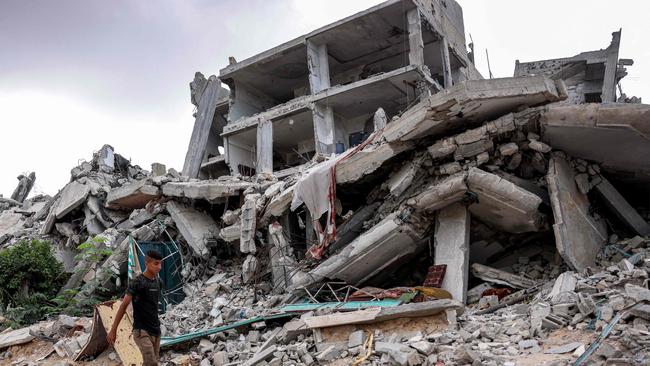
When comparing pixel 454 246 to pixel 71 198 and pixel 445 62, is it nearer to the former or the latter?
pixel 71 198

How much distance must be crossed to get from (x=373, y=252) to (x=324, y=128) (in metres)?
11.0

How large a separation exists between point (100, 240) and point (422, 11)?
12456 mm

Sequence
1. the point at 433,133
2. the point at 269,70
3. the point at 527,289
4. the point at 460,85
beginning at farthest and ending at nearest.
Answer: the point at 269,70 < the point at 433,133 < the point at 460,85 < the point at 527,289

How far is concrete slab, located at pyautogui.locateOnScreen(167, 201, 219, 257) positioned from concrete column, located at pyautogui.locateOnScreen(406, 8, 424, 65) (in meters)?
8.90

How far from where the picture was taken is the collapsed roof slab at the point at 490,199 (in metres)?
6.80

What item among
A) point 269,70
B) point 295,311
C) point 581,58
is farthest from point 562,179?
point 269,70

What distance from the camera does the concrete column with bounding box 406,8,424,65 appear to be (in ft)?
52.9

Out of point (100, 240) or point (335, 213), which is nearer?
point (335, 213)

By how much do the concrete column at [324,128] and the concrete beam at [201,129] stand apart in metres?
4.26

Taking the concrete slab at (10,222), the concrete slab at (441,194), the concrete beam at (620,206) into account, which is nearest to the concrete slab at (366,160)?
the concrete slab at (441,194)

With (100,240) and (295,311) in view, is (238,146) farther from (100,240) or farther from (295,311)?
(295,311)

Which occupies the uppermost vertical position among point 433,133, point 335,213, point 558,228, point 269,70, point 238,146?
point 269,70

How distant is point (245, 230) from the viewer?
29.2ft

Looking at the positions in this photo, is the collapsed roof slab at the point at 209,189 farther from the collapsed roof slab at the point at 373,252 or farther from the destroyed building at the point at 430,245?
the collapsed roof slab at the point at 373,252
